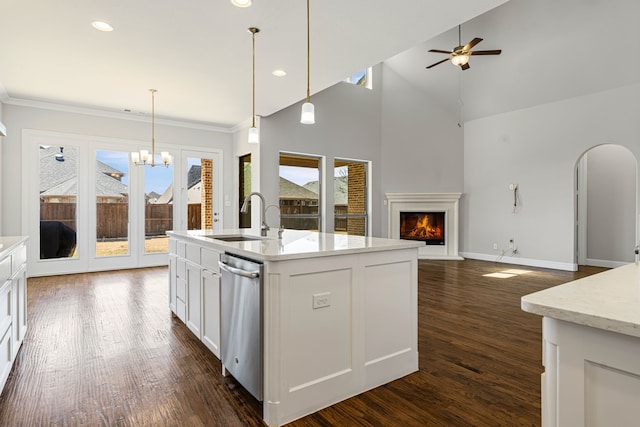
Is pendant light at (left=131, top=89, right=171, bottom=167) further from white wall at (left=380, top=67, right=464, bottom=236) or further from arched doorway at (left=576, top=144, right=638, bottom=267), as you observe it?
arched doorway at (left=576, top=144, right=638, bottom=267)

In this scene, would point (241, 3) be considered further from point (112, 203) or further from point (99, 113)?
point (112, 203)

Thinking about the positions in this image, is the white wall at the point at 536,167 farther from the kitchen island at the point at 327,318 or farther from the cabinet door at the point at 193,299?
the cabinet door at the point at 193,299

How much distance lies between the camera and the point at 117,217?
20.6 feet

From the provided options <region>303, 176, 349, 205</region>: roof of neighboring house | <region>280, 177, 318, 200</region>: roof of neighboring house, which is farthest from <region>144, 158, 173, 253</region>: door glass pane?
<region>303, 176, 349, 205</region>: roof of neighboring house

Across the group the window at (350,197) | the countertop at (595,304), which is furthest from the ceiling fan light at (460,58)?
the countertop at (595,304)

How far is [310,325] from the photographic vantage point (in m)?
1.96

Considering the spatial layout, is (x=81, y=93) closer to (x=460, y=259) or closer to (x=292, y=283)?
(x=292, y=283)

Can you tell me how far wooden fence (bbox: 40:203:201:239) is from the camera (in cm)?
577

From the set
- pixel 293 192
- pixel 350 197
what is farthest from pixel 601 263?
pixel 293 192

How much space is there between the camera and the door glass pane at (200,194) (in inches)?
273

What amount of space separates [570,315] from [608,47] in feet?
20.2

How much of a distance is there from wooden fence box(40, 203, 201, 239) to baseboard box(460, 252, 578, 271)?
19.1 ft

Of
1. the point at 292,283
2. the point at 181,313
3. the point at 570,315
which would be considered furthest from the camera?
the point at 181,313

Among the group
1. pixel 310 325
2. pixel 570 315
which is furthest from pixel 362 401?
pixel 570 315
